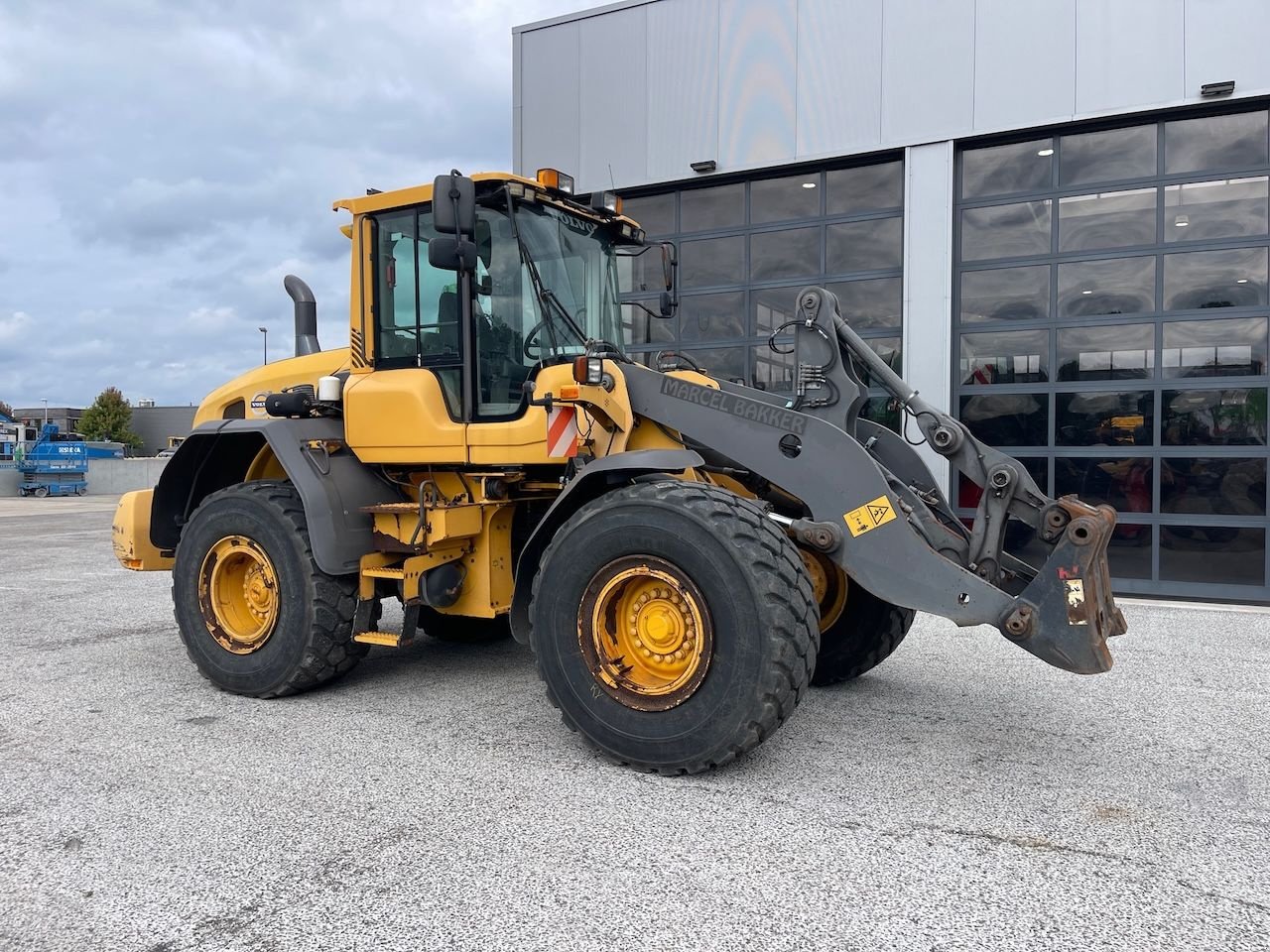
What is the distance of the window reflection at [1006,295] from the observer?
9695 millimetres

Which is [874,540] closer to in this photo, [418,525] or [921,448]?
[418,525]

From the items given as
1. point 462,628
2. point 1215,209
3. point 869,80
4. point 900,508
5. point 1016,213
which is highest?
point 869,80

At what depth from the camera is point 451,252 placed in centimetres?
436

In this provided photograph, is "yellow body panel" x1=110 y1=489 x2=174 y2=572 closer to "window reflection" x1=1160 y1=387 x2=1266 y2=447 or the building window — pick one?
the building window

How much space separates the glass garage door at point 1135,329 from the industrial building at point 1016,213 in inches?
0.8

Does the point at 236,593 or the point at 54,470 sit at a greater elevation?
the point at 54,470

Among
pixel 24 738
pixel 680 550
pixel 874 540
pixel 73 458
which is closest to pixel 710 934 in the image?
pixel 680 550

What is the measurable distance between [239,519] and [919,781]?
12.5 ft

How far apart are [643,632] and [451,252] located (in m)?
1.98

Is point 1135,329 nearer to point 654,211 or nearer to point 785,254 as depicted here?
point 785,254

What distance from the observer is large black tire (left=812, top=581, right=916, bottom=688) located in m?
5.12

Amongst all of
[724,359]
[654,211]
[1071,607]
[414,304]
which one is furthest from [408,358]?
[654,211]

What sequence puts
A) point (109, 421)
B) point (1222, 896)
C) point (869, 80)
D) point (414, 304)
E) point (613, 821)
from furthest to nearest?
point (109, 421), point (869, 80), point (414, 304), point (613, 821), point (1222, 896)

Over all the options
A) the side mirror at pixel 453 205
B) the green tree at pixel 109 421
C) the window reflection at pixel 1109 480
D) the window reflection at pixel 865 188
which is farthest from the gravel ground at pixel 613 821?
the green tree at pixel 109 421
